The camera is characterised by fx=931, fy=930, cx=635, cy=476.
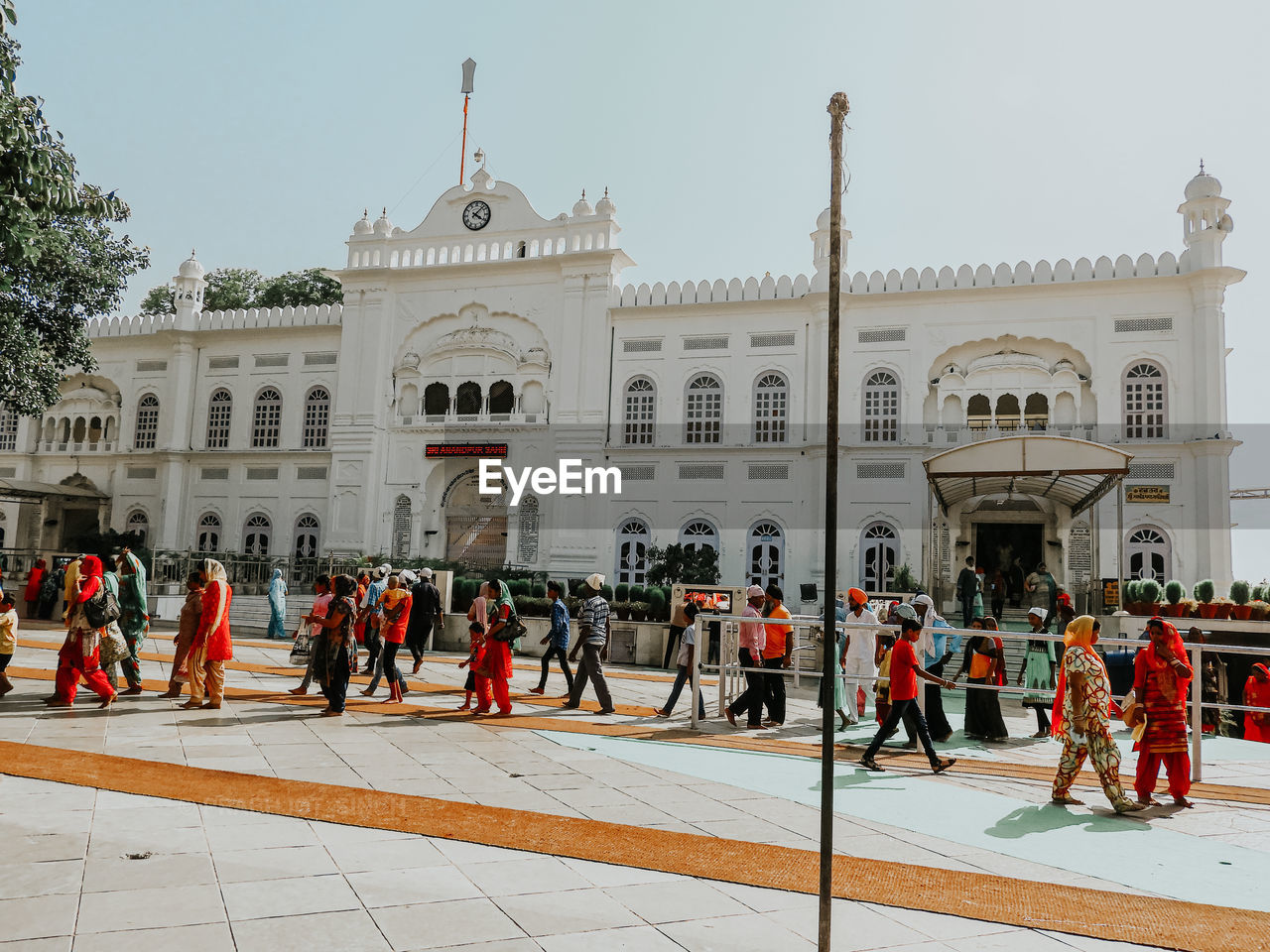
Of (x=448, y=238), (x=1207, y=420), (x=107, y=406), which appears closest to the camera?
(x=1207, y=420)

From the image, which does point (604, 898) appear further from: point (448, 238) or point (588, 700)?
point (448, 238)

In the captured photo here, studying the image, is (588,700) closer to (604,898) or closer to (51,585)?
(604,898)

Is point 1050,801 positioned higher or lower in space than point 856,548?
lower

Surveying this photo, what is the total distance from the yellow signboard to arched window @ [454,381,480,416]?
17.1m

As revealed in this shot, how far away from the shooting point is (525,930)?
147 inches

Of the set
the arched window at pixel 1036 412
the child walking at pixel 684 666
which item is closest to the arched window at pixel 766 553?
the arched window at pixel 1036 412

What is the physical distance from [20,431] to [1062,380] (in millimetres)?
31744

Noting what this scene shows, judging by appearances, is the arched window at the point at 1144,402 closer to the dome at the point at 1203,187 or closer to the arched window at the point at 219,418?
the dome at the point at 1203,187

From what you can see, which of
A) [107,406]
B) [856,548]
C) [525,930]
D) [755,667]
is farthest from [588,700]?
[107,406]

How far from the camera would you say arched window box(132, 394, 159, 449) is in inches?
1174

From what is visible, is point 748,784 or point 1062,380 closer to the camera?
point 748,784

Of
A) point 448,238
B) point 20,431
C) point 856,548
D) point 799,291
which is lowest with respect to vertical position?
point 856,548

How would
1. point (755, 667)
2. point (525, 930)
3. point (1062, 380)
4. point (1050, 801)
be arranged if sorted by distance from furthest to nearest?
1. point (1062, 380)
2. point (755, 667)
3. point (1050, 801)
4. point (525, 930)

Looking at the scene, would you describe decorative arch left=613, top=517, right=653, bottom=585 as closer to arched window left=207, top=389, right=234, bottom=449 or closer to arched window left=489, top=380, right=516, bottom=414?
arched window left=489, top=380, right=516, bottom=414
